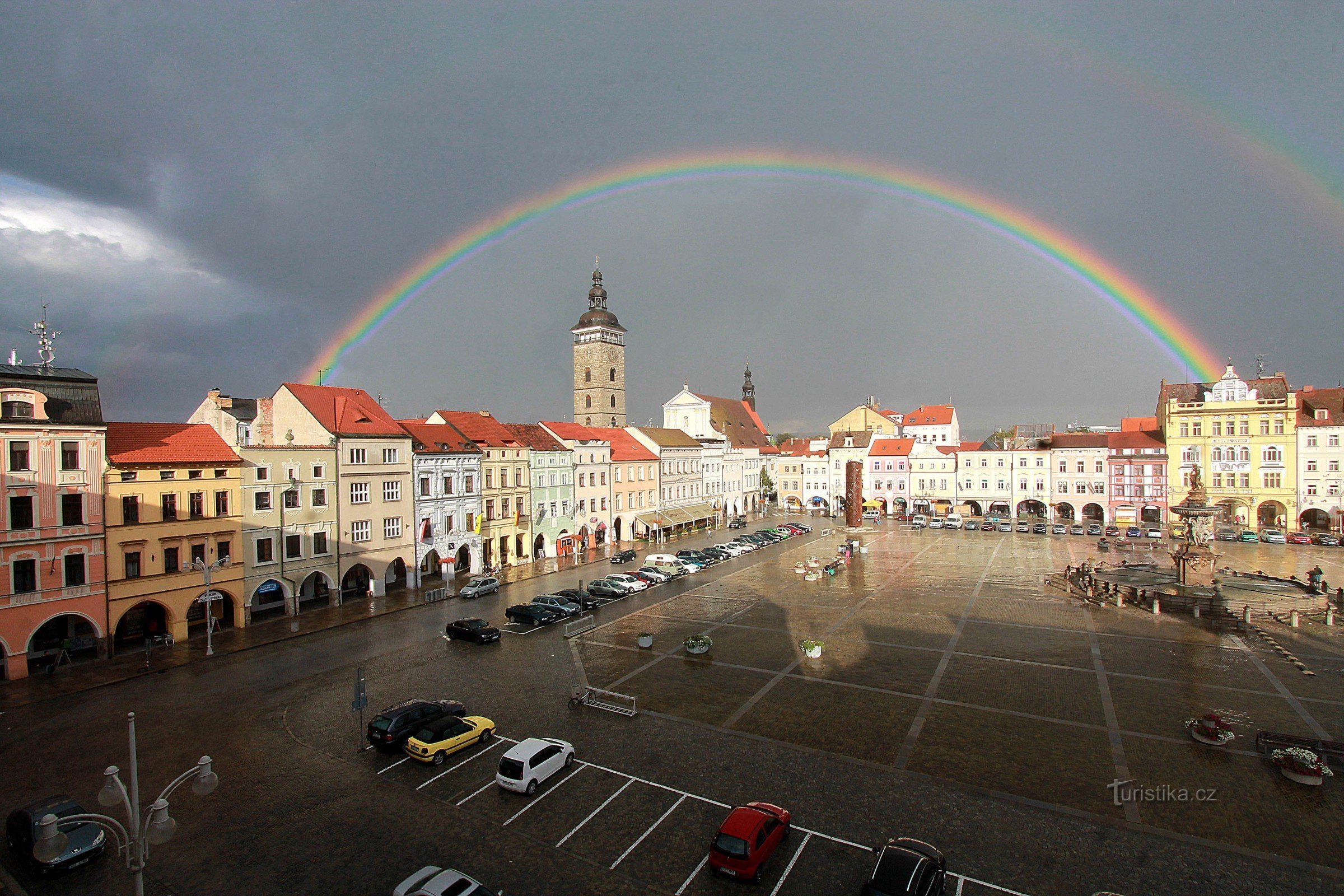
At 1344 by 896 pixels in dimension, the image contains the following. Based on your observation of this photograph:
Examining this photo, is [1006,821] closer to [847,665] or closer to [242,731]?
[847,665]

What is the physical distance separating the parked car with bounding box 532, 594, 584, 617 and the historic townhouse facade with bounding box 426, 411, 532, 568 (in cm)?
1410

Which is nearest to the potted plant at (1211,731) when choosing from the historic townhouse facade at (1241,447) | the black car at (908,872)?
the black car at (908,872)

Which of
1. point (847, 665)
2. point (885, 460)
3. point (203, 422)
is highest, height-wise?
point (203, 422)

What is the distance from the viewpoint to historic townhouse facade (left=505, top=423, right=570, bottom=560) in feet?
182

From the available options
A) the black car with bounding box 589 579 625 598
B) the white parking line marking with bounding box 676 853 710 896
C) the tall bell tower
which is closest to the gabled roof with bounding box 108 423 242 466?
the black car with bounding box 589 579 625 598

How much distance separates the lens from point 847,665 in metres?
27.4

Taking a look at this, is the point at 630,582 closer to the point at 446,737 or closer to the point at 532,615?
the point at 532,615

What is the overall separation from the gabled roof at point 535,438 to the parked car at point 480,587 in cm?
1409

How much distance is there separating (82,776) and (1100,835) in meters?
27.0

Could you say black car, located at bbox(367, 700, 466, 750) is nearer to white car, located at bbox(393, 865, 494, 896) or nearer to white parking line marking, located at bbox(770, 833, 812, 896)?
white car, located at bbox(393, 865, 494, 896)

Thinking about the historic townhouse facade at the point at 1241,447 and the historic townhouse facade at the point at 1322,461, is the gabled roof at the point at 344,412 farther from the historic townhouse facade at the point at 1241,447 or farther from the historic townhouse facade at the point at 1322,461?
the historic townhouse facade at the point at 1322,461

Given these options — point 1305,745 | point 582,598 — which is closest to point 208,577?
point 582,598

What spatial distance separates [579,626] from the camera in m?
34.9

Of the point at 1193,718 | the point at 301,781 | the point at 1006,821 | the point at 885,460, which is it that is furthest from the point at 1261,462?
the point at 301,781
